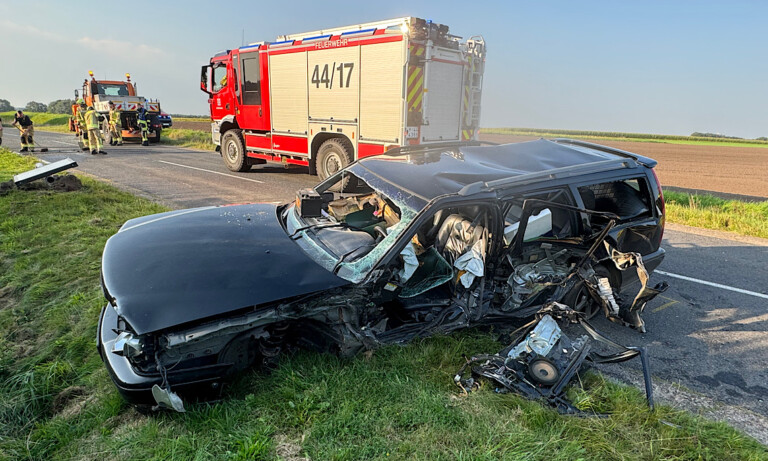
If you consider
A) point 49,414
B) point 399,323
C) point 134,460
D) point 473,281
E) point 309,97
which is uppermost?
point 309,97

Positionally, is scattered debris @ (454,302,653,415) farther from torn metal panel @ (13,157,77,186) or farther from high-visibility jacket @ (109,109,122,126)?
high-visibility jacket @ (109,109,122,126)

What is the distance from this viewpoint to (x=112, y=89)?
69.4 ft

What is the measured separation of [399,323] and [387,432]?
0.83 m

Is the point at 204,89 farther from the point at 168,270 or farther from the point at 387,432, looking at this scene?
the point at 387,432

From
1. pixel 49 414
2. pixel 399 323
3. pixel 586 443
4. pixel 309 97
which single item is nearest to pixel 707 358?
pixel 586 443

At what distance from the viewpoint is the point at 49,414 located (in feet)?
9.47

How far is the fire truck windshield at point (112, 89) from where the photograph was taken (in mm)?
20931

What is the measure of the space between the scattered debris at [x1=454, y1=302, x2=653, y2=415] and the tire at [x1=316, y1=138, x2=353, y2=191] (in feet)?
24.1

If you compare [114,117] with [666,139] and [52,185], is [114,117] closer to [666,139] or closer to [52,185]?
[52,185]

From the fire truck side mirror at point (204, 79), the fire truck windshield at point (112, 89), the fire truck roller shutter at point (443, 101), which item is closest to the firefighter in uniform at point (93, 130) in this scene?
the fire truck side mirror at point (204, 79)

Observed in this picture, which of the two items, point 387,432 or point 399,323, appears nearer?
point 387,432

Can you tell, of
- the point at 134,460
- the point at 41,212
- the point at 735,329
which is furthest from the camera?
the point at 41,212

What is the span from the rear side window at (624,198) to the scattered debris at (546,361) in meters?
1.60

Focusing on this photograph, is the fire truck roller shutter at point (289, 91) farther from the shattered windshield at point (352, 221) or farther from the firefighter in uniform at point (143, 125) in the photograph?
the firefighter in uniform at point (143, 125)
